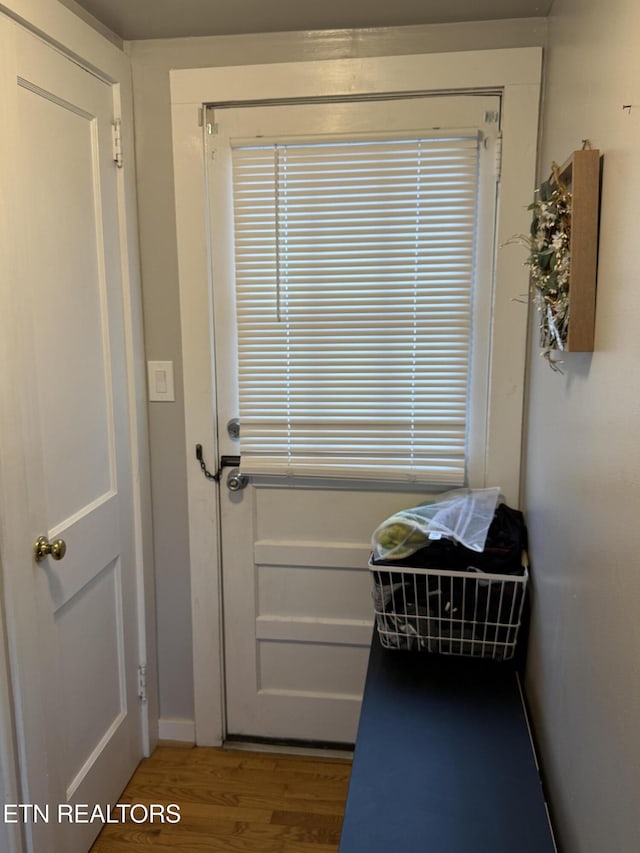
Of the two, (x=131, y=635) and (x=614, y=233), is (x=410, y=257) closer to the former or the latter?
(x=614, y=233)

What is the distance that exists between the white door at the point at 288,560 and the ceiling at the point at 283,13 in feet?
0.71

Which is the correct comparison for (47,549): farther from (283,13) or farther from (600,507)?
(283,13)

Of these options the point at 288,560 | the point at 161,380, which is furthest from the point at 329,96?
the point at 288,560

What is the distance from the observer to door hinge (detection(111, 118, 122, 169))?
6.17ft

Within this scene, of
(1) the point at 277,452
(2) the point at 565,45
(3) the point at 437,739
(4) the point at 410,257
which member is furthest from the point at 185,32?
(3) the point at 437,739

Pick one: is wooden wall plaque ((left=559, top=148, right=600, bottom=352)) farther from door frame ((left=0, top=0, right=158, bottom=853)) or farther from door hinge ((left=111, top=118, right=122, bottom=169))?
door hinge ((left=111, top=118, right=122, bottom=169))

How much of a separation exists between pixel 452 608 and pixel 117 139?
5.28ft

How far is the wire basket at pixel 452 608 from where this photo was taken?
166cm

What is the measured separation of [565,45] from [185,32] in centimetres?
107

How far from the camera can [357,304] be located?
76.7 inches

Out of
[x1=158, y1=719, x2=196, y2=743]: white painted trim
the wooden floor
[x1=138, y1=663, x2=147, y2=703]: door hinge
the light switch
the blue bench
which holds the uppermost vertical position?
the light switch

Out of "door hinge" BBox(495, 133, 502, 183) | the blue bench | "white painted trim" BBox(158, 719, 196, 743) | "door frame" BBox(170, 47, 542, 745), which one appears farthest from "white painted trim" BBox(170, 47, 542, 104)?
"white painted trim" BBox(158, 719, 196, 743)

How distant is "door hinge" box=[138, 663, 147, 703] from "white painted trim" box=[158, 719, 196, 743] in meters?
0.17

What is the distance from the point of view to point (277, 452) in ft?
6.76
